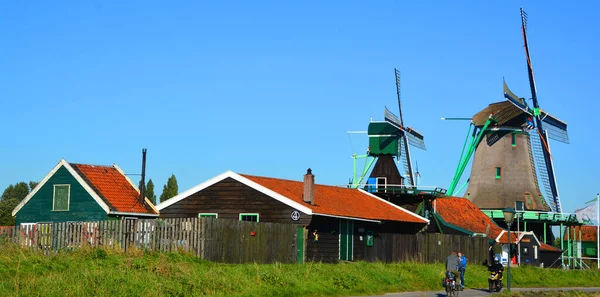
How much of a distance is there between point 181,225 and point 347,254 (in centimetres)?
1300

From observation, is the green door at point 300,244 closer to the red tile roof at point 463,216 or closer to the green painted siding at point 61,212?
the green painted siding at point 61,212

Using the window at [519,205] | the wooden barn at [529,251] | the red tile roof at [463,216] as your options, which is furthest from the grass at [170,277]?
the window at [519,205]

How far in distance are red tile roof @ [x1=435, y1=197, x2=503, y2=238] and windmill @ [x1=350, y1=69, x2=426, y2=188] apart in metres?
3.36

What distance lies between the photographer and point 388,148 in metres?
66.9

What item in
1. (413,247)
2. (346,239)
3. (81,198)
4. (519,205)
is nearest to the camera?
(81,198)

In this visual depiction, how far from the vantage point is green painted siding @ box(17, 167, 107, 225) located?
4103 centimetres

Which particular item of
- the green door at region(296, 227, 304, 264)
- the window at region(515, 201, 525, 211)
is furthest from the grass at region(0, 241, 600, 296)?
the window at region(515, 201, 525, 211)

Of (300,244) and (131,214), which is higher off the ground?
(131,214)

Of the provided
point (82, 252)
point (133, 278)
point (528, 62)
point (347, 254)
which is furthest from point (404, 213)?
point (528, 62)

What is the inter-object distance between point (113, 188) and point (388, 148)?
96.6ft

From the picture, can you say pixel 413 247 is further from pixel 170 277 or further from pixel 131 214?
pixel 170 277

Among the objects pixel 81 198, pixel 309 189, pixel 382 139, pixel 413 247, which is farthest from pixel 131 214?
pixel 382 139

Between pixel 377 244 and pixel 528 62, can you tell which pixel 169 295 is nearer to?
pixel 377 244

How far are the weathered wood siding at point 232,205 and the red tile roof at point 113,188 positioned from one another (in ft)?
5.85
